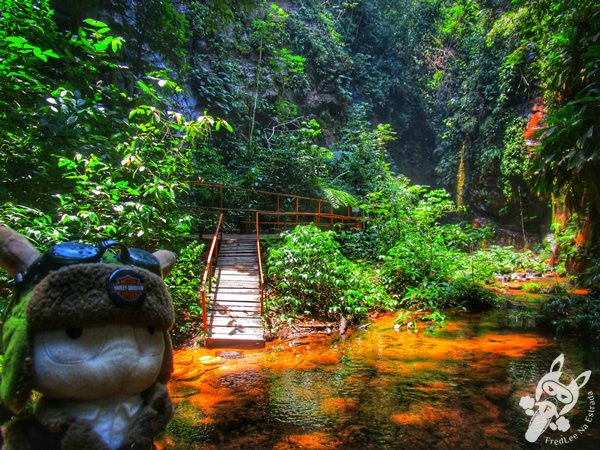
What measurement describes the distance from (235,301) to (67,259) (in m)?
4.94

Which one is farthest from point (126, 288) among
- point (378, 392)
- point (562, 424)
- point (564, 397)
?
point (564, 397)

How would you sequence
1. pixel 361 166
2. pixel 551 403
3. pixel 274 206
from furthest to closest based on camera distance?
pixel 361 166, pixel 274 206, pixel 551 403

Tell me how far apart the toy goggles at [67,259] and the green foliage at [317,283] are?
4982mm

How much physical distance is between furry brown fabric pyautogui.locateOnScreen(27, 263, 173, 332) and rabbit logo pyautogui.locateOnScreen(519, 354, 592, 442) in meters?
2.93

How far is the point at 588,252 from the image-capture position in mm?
7250

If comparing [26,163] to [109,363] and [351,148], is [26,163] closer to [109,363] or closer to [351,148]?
[109,363]

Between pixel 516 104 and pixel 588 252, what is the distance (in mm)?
9508

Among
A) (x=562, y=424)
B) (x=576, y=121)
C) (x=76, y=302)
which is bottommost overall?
(x=562, y=424)

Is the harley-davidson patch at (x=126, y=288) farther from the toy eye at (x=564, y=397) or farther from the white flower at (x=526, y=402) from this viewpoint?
the toy eye at (x=564, y=397)

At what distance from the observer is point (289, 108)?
13203mm

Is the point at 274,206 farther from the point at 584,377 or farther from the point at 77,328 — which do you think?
the point at 77,328

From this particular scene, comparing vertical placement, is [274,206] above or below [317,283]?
above

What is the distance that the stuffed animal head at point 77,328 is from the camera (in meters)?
1.30

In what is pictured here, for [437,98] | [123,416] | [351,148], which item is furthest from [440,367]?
[437,98]
